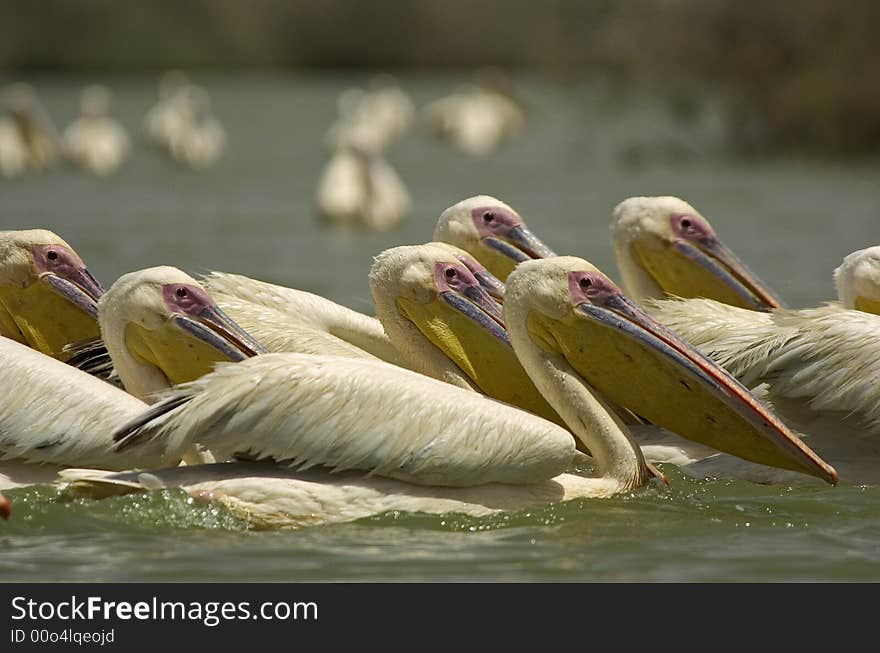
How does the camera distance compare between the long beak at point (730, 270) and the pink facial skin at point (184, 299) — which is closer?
the pink facial skin at point (184, 299)

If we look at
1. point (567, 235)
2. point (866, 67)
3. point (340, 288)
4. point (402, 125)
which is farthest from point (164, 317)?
point (402, 125)

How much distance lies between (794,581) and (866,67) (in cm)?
1360

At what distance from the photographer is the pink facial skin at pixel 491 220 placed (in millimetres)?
6574

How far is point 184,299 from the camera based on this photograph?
5230 millimetres

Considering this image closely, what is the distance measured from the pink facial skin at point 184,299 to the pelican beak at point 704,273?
6.72 ft

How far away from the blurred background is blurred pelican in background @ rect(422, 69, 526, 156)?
52 millimetres

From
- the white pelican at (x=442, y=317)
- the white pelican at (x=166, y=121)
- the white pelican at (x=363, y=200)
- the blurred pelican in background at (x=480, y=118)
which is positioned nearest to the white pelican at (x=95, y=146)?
the white pelican at (x=166, y=121)

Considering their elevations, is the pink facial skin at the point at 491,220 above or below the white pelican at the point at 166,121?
below

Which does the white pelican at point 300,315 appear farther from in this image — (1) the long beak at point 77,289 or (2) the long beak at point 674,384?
(2) the long beak at point 674,384

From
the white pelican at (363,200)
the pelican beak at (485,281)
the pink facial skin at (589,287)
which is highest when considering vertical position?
the white pelican at (363,200)

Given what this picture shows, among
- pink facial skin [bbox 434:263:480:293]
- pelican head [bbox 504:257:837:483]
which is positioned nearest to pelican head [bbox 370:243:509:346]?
pink facial skin [bbox 434:263:480:293]

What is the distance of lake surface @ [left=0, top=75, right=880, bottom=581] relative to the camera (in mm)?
Result: 4500

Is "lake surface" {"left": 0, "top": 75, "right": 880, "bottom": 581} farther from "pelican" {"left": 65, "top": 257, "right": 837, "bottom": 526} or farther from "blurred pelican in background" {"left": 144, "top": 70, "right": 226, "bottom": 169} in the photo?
"blurred pelican in background" {"left": 144, "top": 70, "right": 226, "bottom": 169}
